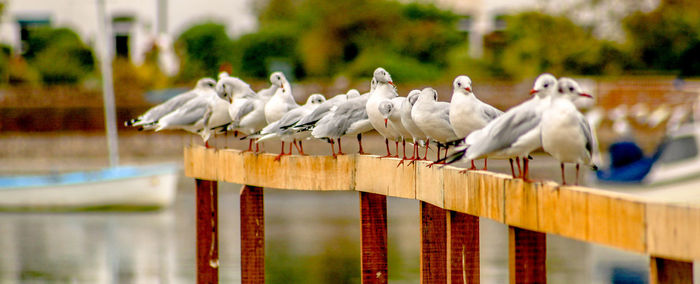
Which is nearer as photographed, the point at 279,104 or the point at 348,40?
the point at 279,104

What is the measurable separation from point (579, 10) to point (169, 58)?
15.9 metres

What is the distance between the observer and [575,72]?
4262cm

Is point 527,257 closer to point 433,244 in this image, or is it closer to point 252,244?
point 433,244

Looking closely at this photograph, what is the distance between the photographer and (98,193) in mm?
31359

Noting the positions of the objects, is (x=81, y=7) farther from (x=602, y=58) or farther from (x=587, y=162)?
(x=587, y=162)

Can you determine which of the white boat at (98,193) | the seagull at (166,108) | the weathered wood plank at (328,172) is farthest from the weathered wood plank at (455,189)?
the white boat at (98,193)

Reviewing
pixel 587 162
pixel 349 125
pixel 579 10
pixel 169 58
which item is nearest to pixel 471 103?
pixel 587 162

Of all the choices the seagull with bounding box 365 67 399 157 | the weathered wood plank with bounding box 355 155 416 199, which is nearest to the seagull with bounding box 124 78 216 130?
the seagull with bounding box 365 67 399 157

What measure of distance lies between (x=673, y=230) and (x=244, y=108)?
5304 mm

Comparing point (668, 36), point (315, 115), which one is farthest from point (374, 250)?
point (668, 36)

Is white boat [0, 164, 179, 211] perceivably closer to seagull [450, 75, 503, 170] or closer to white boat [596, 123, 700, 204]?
white boat [596, 123, 700, 204]

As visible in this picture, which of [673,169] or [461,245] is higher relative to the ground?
[461,245]

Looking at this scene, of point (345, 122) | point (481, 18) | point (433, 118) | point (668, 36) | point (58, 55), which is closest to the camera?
point (433, 118)

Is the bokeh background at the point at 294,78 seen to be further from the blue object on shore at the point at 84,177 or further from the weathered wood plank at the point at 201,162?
the weathered wood plank at the point at 201,162
